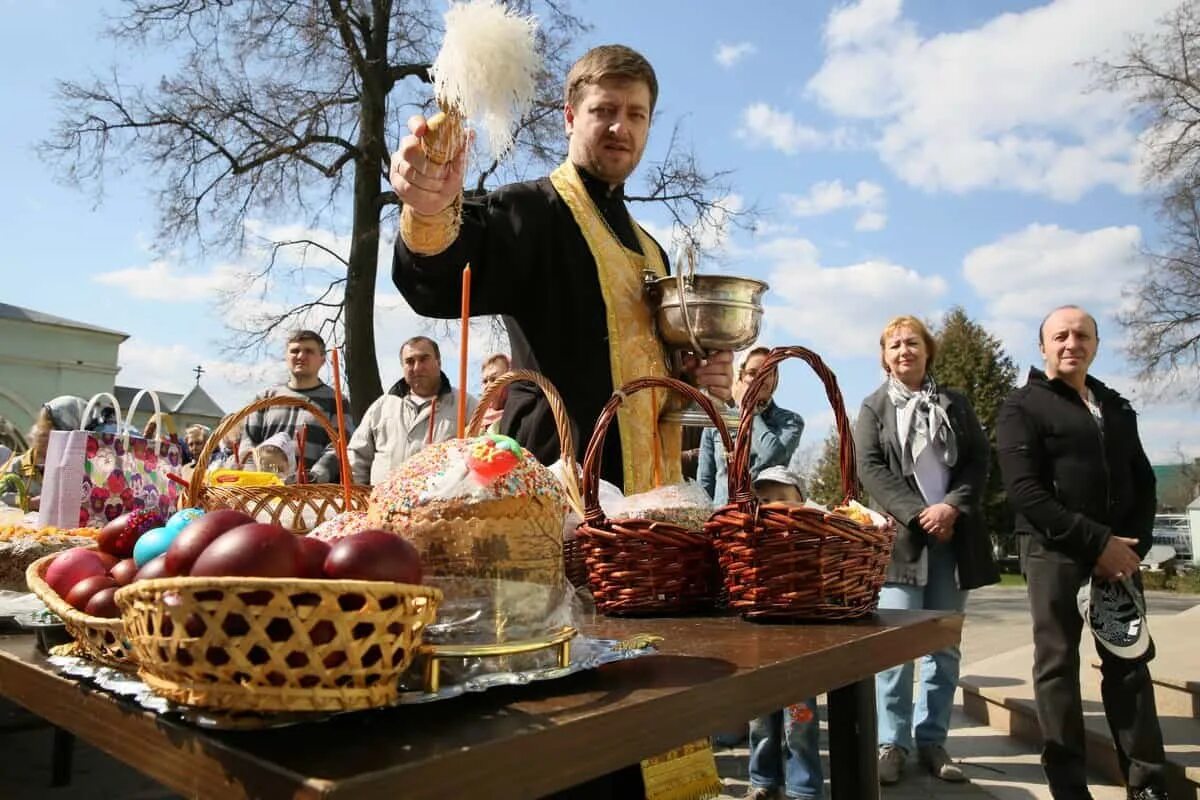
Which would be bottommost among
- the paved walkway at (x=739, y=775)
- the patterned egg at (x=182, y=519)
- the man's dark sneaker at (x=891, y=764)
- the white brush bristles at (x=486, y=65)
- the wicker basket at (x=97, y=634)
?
the paved walkway at (x=739, y=775)

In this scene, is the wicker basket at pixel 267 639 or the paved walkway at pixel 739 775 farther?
the paved walkway at pixel 739 775

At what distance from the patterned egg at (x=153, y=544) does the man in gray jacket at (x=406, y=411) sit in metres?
3.32

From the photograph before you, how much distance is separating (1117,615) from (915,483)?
0.97 metres

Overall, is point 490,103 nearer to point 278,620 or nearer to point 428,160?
point 428,160

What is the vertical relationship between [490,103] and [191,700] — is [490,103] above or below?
above

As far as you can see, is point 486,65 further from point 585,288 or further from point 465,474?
point 585,288

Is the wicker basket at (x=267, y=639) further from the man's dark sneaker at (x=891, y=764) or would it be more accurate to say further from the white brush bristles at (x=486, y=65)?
the man's dark sneaker at (x=891, y=764)

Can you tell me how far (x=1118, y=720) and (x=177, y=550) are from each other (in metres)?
3.49

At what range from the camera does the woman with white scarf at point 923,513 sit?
379cm

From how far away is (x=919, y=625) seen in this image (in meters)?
1.35

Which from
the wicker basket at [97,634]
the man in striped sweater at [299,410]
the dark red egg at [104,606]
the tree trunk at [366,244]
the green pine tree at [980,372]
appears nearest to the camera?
the wicker basket at [97,634]

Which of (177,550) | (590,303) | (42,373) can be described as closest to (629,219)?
(590,303)

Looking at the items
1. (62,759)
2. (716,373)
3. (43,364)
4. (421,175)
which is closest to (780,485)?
(716,373)

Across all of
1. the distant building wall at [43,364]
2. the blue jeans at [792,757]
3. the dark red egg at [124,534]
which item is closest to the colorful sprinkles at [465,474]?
the dark red egg at [124,534]
